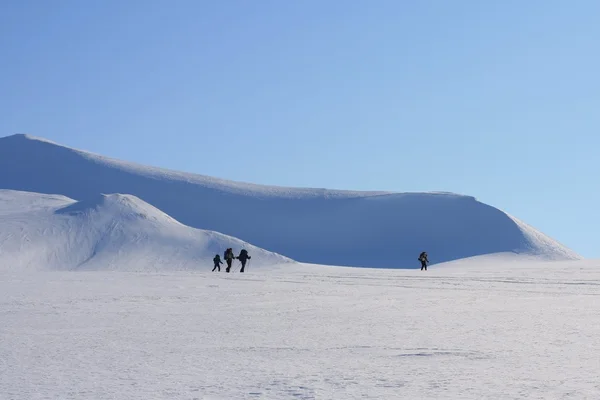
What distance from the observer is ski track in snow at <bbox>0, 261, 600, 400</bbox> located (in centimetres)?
718

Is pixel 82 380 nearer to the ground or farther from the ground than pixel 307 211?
nearer to the ground

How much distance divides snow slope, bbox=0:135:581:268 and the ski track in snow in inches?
4252

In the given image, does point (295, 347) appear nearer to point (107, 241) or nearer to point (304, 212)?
point (107, 241)

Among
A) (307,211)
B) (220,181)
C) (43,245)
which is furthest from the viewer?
(220,181)

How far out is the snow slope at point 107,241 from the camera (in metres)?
60.8

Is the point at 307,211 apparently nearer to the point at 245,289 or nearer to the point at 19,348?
the point at 245,289

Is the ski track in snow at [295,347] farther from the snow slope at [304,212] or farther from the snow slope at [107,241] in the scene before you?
the snow slope at [304,212]

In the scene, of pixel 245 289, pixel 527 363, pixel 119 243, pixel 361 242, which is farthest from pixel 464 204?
pixel 527 363

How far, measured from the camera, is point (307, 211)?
15300 cm

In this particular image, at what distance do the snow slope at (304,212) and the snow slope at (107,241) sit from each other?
2372 inches

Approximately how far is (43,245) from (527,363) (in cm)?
6078

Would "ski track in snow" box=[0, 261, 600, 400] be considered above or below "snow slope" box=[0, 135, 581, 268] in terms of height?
below

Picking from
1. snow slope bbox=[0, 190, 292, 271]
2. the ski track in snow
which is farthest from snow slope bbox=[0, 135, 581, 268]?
the ski track in snow

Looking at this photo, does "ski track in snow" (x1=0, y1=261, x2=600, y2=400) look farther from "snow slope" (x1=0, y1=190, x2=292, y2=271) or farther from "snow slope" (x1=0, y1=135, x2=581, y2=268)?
"snow slope" (x1=0, y1=135, x2=581, y2=268)
